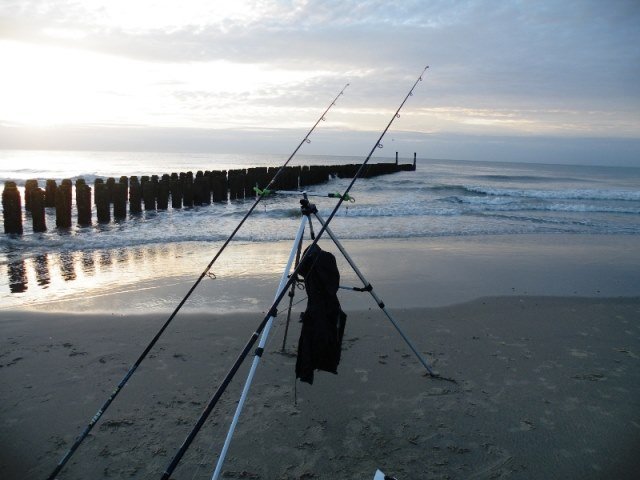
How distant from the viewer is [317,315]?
3.12m

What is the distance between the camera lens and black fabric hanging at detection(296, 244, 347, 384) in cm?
310

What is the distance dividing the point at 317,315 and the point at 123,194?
11.7m

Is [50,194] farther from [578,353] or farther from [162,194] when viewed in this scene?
[578,353]

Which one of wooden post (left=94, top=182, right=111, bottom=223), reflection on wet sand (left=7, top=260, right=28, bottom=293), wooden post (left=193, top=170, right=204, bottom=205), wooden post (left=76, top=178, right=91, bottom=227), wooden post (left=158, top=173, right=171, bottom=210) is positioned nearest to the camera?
reflection on wet sand (left=7, top=260, right=28, bottom=293)

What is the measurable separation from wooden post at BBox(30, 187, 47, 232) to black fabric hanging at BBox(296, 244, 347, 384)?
400 inches

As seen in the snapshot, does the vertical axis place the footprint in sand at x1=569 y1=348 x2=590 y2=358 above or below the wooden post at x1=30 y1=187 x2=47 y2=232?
below

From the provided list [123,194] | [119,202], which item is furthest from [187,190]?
[119,202]

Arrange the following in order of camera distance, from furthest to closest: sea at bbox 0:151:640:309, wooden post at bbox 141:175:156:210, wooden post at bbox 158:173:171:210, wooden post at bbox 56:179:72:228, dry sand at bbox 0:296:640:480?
wooden post at bbox 158:173:171:210 → wooden post at bbox 141:175:156:210 → wooden post at bbox 56:179:72:228 → sea at bbox 0:151:640:309 → dry sand at bbox 0:296:640:480

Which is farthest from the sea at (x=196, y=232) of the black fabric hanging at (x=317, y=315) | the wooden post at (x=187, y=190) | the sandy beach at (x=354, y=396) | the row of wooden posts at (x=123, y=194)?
the sandy beach at (x=354, y=396)

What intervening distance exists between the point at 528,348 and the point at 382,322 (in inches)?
59.1

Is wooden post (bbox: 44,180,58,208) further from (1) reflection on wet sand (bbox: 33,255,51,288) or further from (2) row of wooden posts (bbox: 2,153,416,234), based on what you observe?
(1) reflection on wet sand (bbox: 33,255,51,288)

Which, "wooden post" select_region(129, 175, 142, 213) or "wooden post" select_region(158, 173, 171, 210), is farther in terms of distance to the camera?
"wooden post" select_region(158, 173, 171, 210)

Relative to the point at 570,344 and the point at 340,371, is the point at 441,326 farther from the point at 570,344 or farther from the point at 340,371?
the point at 340,371

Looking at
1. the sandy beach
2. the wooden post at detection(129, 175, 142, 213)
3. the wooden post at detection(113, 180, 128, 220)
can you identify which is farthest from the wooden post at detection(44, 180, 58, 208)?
the sandy beach
